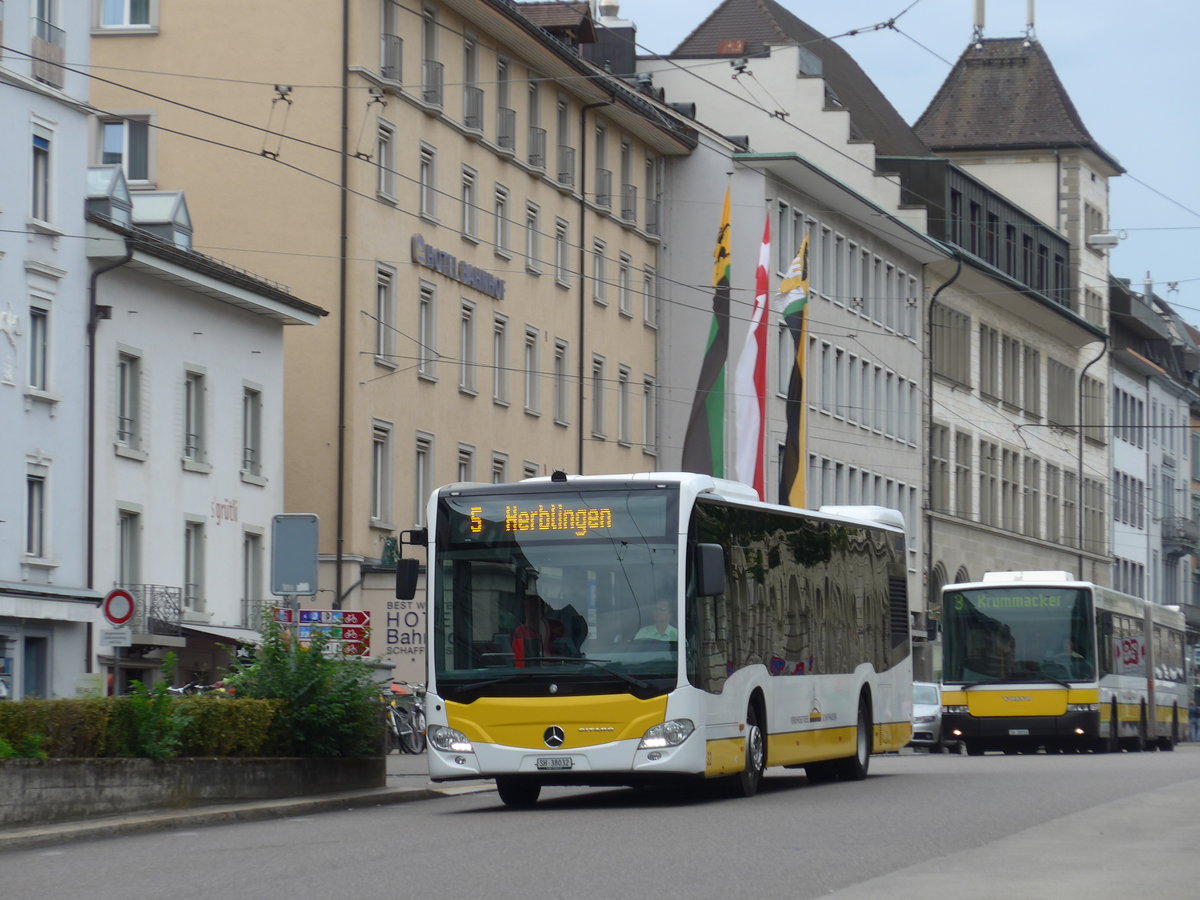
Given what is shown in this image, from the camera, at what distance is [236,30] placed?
45.8 meters

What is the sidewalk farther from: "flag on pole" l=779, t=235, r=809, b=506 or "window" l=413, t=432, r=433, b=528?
"flag on pole" l=779, t=235, r=809, b=506

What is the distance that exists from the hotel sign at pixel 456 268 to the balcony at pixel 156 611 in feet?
33.9

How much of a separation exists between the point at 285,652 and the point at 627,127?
121 ft

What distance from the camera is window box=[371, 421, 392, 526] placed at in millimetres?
46438

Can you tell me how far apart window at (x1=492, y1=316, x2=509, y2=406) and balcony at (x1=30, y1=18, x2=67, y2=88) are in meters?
14.3

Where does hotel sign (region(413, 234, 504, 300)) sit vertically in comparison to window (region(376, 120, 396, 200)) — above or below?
below

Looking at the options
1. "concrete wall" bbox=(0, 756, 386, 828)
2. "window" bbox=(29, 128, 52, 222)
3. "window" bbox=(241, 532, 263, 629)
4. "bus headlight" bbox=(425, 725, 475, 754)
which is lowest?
"concrete wall" bbox=(0, 756, 386, 828)

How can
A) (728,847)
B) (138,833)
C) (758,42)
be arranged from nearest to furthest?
(728,847), (138,833), (758,42)

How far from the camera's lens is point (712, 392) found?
54156mm

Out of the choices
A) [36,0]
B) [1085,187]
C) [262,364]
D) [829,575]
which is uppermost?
[1085,187]

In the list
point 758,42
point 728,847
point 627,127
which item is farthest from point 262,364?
point 758,42

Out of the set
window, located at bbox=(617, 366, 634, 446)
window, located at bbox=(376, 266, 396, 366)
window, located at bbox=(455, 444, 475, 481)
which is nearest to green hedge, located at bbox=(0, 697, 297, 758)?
window, located at bbox=(376, 266, 396, 366)

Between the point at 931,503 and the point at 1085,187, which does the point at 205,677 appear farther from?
the point at 1085,187

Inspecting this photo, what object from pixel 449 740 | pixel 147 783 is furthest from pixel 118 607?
pixel 147 783
